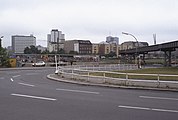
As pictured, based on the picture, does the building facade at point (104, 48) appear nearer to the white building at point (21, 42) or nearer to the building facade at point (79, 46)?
the building facade at point (79, 46)

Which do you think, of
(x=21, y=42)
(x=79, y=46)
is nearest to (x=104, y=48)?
(x=79, y=46)

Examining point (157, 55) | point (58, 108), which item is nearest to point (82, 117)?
point (58, 108)

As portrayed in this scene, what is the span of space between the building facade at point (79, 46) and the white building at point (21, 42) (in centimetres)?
2956

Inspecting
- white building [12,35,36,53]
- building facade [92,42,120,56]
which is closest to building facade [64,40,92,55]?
building facade [92,42,120,56]

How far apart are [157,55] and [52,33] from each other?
61.6 m

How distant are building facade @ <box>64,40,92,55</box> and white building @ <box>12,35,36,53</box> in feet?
97.0

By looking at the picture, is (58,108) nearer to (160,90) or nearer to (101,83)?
(160,90)

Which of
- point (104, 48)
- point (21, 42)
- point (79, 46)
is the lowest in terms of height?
point (104, 48)

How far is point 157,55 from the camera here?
162 meters

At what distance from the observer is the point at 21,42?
15388 centimetres

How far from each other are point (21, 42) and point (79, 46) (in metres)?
35.3

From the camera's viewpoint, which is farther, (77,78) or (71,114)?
(77,78)

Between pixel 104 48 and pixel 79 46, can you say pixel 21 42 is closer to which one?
pixel 79 46

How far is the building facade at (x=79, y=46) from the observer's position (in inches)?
6678
